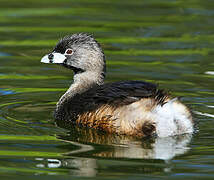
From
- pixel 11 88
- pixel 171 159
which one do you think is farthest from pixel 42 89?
pixel 171 159

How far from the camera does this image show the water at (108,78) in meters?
6.52

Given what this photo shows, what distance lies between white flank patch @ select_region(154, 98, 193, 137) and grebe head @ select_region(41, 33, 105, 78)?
4.93 feet

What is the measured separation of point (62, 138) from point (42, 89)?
7.54 feet

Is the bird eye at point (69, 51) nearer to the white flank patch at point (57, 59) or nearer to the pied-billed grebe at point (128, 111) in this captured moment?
the white flank patch at point (57, 59)

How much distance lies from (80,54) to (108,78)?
71.8 inches

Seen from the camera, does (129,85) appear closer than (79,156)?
No

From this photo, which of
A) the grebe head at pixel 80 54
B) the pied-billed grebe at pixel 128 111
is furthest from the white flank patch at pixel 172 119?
the grebe head at pixel 80 54

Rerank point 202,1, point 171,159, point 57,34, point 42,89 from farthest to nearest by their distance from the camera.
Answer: point 202,1
point 57,34
point 42,89
point 171,159

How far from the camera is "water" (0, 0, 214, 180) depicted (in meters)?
6.52

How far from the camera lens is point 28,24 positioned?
45.5 ft

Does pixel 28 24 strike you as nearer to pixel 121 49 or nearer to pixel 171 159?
pixel 121 49

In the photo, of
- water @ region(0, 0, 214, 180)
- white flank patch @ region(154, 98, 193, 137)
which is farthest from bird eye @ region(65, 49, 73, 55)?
white flank patch @ region(154, 98, 193, 137)

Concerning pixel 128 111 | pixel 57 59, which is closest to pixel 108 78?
pixel 57 59

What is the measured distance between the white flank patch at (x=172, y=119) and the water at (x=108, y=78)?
10 centimetres
